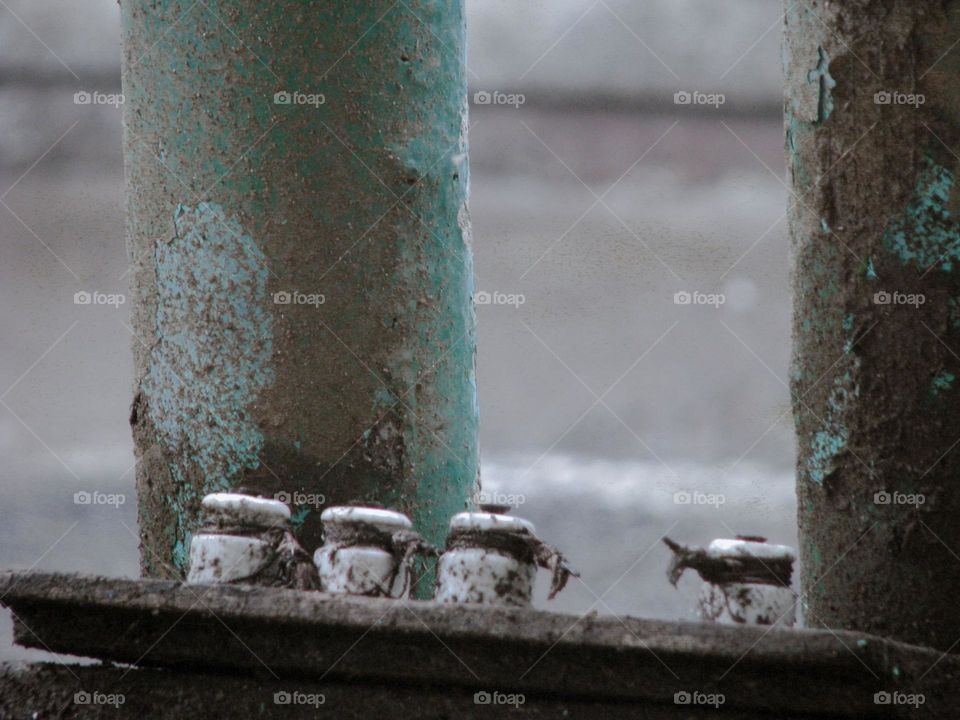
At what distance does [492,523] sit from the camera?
148cm

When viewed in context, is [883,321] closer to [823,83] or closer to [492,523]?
[823,83]

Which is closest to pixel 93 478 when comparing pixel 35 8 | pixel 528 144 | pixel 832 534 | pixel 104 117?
pixel 104 117

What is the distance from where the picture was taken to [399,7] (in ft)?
6.50

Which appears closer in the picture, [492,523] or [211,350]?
[492,523]

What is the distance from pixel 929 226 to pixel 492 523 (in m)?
0.80

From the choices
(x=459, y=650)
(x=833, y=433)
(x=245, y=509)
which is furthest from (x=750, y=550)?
(x=245, y=509)

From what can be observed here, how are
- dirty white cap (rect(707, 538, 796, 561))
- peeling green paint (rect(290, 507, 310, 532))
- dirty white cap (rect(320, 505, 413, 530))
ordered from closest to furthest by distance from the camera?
dirty white cap (rect(707, 538, 796, 561)) < dirty white cap (rect(320, 505, 413, 530)) < peeling green paint (rect(290, 507, 310, 532))

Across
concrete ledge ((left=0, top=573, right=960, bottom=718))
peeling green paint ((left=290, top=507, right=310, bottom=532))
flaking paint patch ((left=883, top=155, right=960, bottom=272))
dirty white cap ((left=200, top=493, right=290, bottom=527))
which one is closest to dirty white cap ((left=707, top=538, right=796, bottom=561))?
concrete ledge ((left=0, top=573, right=960, bottom=718))

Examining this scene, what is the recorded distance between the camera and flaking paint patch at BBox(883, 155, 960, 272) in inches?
62.7

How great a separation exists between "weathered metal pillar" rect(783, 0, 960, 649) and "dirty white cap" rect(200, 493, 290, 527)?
846mm

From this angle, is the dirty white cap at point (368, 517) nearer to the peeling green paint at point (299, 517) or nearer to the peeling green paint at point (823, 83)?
the peeling green paint at point (299, 517)

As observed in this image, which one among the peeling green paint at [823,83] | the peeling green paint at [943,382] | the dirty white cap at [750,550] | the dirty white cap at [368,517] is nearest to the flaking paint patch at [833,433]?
the peeling green paint at [943,382]

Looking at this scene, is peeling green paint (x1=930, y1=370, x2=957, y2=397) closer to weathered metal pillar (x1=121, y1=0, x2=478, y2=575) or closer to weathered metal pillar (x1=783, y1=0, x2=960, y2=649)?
weathered metal pillar (x1=783, y1=0, x2=960, y2=649)

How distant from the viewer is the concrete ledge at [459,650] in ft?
4.05
